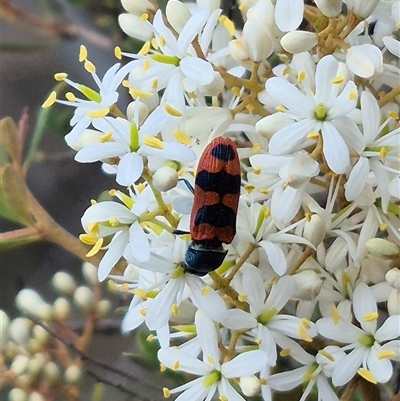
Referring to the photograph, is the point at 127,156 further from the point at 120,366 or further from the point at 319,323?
the point at 120,366

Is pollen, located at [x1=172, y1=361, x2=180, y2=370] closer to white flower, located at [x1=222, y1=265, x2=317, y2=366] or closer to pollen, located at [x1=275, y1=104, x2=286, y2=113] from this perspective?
white flower, located at [x1=222, y1=265, x2=317, y2=366]

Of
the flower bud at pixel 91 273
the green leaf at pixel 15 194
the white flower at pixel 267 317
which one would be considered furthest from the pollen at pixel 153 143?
the flower bud at pixel 91 273

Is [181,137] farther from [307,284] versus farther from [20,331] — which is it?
[20,331]

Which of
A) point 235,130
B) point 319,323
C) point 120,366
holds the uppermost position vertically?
point 235,130

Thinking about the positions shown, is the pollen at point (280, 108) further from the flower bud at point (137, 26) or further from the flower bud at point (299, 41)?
the flower bud at point (137, 26)

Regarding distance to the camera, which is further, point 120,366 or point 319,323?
point 120,366

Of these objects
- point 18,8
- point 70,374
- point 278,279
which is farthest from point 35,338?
point 18,8
